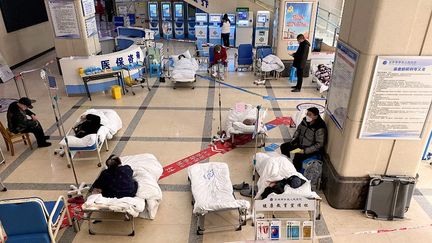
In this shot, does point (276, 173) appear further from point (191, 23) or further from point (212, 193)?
point (191, 23)

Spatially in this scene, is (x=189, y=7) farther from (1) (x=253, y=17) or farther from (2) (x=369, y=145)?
(2) (x=369, y=145)

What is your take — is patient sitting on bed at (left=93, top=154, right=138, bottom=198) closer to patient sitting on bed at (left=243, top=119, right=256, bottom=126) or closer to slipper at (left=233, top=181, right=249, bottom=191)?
slipper at (left=233, top=181, right=249, bottom=191)

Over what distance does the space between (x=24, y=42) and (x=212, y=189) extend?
10879mm

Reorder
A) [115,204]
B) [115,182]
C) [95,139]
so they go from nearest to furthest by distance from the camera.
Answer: [115,204], [115,182], [95,139]

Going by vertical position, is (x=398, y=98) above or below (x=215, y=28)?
above

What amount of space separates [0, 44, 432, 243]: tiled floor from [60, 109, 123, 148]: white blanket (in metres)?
0.29

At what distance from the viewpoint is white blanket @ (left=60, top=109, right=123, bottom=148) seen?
557 cm

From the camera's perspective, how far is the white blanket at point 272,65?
9883mm

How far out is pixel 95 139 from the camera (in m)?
5.62

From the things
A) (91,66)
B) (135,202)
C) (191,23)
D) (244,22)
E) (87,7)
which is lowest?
(135,202)

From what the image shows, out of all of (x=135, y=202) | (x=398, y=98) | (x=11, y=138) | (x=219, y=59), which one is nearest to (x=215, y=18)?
(x=219, y=59)

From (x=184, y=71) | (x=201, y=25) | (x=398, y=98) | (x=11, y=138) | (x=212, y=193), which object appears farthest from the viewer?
(x=201, y=25)

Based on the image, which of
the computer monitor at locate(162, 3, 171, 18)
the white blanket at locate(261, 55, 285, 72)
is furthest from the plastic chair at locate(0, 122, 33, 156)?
the computer monitor at locate(162, 3, 171, 18)

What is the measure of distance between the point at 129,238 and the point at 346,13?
4.28 m
